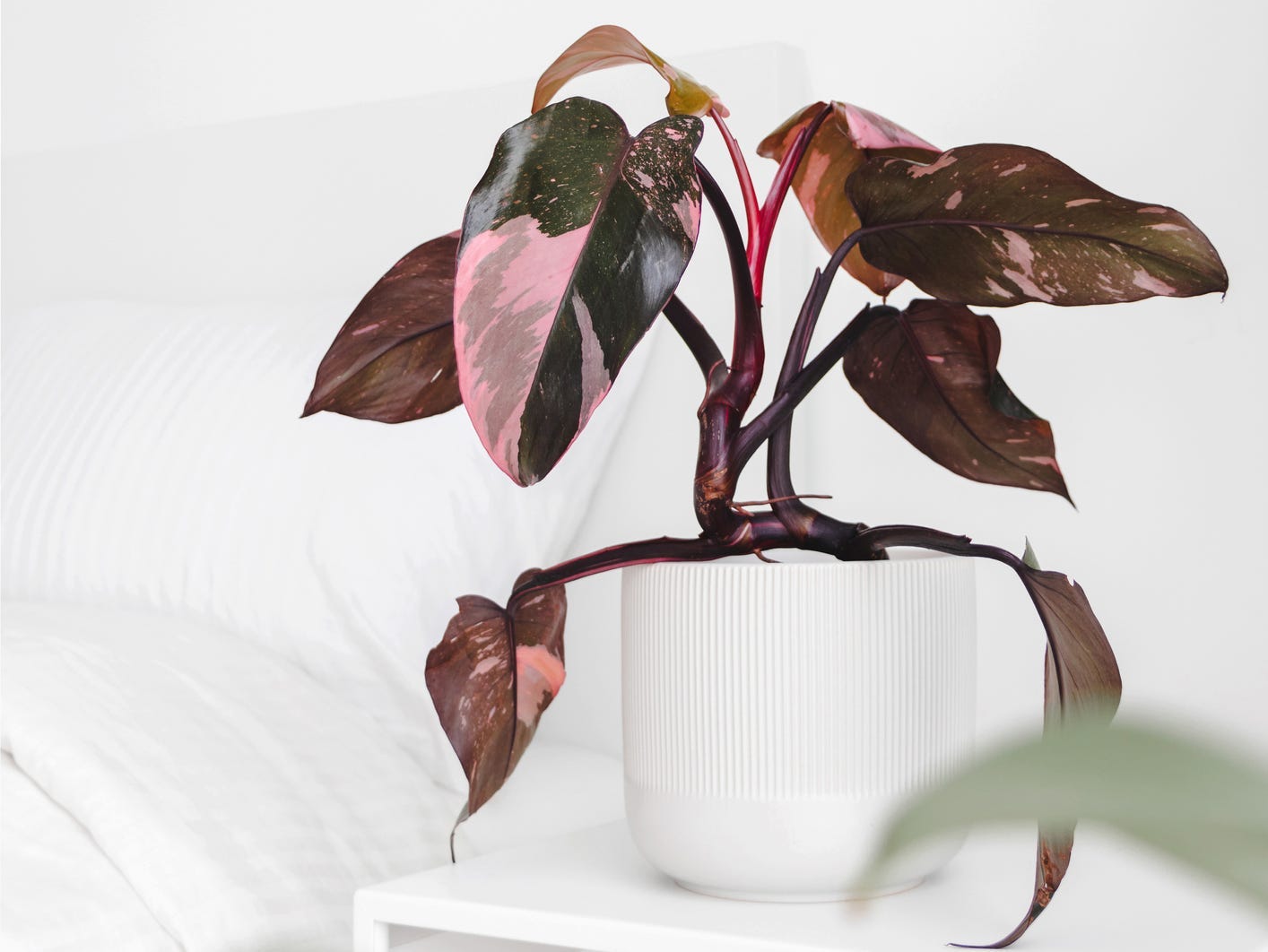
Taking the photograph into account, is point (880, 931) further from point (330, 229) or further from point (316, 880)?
point (330, 229)

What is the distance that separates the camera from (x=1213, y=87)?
1025mm

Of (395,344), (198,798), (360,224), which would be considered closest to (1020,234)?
(395,344)

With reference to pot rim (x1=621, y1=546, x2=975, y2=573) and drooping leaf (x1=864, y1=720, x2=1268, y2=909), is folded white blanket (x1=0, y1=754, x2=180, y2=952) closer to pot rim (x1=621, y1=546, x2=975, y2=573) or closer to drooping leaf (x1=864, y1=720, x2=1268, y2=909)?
pot rim (x1=621, y1=546, x2=975, y2=573)

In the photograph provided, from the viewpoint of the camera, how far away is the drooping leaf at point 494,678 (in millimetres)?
733

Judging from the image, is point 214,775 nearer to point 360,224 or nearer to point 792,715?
point 792,715

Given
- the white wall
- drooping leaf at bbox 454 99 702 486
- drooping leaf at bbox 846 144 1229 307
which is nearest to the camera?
drooping leaf at bbox 454 99 702 486

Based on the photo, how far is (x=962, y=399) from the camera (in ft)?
2.60

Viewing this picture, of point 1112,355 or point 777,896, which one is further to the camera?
point 1112,355

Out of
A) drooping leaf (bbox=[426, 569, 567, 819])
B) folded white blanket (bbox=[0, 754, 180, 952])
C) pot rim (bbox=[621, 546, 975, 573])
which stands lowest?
folded white blanket (bbox=[0, 754, 180, 952])

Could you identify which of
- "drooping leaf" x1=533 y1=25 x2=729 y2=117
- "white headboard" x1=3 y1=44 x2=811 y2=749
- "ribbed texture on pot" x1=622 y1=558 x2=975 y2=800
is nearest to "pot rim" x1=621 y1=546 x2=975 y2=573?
"ribbed texture on pot" x1=622 y1=558 x2=975 y2=800

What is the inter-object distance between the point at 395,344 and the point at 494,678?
0.22 metres

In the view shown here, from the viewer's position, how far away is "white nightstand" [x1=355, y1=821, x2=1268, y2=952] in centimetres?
62

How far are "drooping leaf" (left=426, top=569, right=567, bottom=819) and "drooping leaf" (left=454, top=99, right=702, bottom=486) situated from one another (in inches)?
11.6

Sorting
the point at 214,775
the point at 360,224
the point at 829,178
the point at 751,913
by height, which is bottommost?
the point at 751,913
